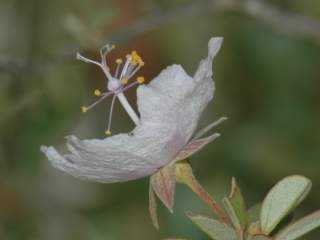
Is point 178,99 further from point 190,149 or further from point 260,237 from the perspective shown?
point 260,237

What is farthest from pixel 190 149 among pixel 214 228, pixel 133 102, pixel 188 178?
pixel 133 102

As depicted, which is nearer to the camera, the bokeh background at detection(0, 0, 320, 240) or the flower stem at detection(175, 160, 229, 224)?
A: the flower stem at detection(175, 160, 229, 224)

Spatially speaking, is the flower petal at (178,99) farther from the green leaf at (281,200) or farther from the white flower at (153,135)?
the green leaf at (281,200)

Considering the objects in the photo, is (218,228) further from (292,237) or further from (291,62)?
(291,62)

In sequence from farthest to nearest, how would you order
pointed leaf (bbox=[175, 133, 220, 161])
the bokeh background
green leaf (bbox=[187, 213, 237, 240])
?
the bokeh background
pointed leaf (bbox=[175, 133, 220, 161])
green leaf (bbox=[187, 213, 237, 240])

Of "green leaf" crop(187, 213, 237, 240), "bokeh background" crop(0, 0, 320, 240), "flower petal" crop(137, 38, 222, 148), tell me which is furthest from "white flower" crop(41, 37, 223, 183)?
"bokeh background" crop(0, 0, 320, 240)

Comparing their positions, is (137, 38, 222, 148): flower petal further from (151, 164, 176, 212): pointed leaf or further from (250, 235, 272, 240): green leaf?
(250, 235, 272, 240): green leaf
